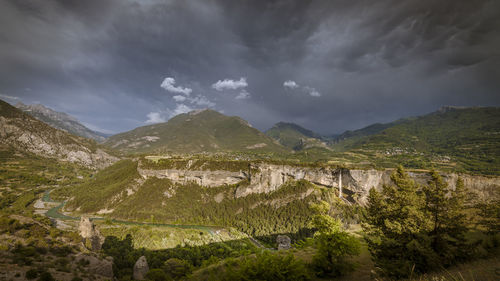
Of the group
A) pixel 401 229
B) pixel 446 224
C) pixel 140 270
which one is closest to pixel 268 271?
pixel 401 229

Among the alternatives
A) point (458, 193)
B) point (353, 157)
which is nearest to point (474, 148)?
point (353, 157)

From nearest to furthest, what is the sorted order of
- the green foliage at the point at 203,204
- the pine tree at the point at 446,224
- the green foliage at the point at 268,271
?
the pine tree at the point at 446,224 < the green foliage at the point at 268,271 < the green foliage at the point at 203,204

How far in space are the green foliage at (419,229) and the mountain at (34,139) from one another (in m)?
234

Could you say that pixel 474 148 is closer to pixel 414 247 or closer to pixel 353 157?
pixel 353 157

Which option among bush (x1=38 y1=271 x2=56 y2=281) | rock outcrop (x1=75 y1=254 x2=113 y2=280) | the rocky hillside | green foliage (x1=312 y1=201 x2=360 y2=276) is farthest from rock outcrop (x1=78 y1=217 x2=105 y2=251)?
green foliage (x1=312 y1=201 x2=360 y2=276)

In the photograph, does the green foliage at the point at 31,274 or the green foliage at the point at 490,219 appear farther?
the green foliage at the point at 31,274

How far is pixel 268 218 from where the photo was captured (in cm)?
9650

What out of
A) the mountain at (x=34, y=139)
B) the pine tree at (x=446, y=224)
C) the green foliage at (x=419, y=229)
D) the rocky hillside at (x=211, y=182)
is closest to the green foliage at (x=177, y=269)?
the green foliage at (x=419, y=229)

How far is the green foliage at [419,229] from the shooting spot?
34.9ft

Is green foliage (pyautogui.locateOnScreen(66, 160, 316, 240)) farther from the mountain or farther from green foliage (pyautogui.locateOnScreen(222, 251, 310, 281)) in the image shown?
the mountain

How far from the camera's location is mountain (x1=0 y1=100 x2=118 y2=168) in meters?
146

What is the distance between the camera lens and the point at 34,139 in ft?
517

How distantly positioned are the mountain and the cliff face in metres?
118

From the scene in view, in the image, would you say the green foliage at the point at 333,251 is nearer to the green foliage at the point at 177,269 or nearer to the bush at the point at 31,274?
the bush at the point at 31,274
